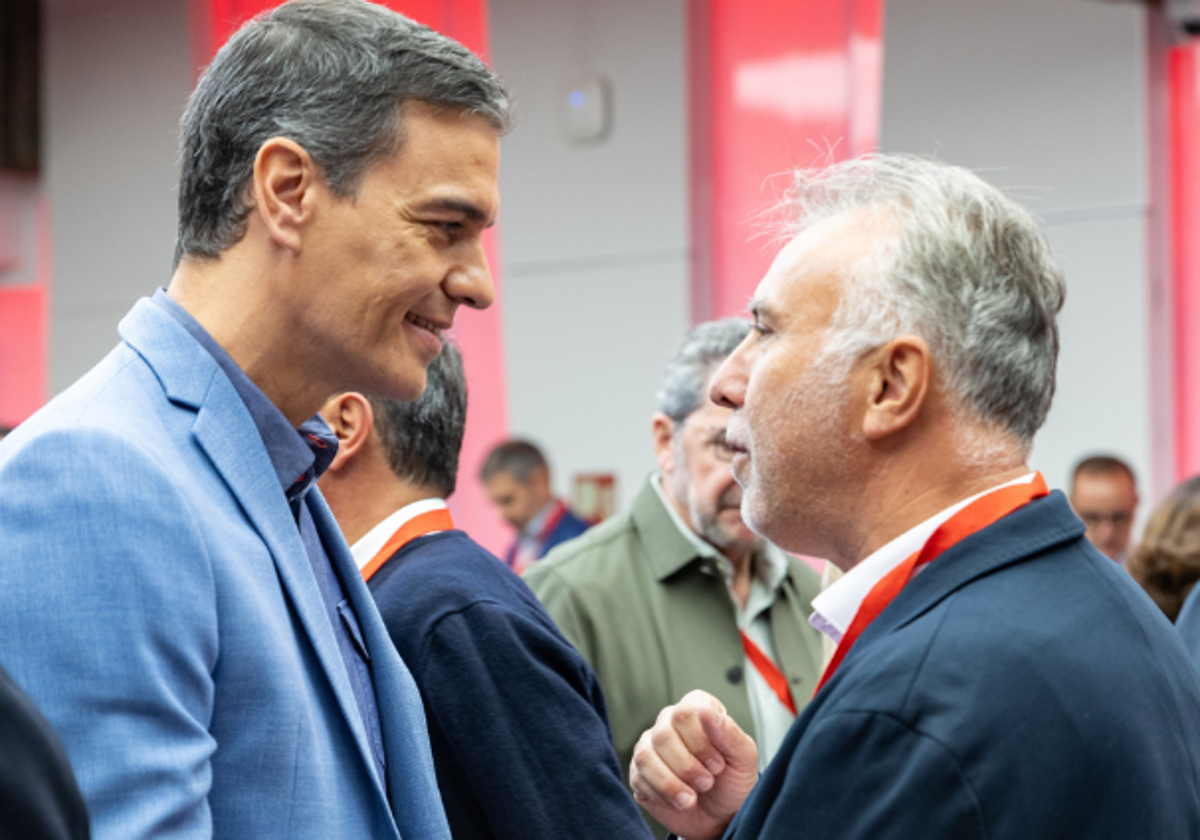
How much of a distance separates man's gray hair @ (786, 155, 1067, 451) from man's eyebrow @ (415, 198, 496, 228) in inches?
15.7

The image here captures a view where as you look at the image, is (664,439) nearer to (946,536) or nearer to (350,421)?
(350,421)

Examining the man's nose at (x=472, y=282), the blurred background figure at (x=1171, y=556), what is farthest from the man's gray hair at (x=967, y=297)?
the blurred background figure at (x=1171, y=556)

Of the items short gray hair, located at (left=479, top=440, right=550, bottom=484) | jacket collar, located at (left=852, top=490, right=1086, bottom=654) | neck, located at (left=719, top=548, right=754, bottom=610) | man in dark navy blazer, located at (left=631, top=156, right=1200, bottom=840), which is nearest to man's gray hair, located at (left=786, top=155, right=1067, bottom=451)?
man in dark navy blazer, located at (left=631, top=156, right=1200, bottom=840)

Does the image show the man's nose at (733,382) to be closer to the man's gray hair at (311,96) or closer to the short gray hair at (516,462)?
the man's gray hair at (311,96)

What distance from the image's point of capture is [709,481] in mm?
2779

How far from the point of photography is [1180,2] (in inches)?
248

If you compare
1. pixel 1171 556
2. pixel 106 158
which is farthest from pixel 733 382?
pixel 106 158

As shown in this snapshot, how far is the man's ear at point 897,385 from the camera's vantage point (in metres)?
1.38

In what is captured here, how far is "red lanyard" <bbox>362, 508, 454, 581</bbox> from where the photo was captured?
1.93 meters

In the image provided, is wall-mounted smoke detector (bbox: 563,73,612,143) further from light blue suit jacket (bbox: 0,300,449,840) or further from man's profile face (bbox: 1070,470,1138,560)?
light blue suit jacket (bbox: 0,300,449,840)

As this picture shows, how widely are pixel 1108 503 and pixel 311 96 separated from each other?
4.21 meters

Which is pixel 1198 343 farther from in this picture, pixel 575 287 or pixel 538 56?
pixel 538 56

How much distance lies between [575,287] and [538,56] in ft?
4.35

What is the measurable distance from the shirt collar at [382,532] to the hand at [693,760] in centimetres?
55
